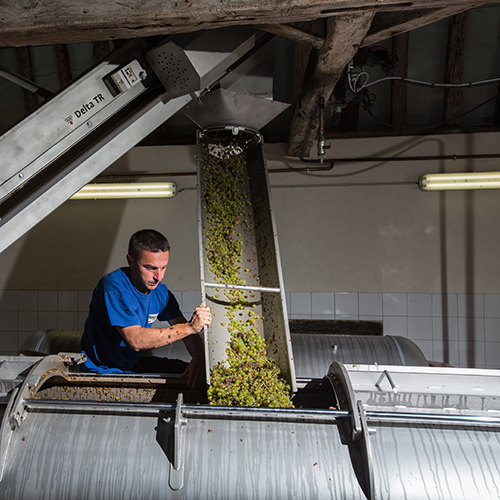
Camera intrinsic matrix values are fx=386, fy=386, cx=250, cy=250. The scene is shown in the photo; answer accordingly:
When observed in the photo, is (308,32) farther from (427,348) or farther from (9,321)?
(9,321)

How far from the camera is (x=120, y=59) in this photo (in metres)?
1.77

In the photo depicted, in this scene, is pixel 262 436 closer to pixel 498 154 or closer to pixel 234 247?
pixel 234 247

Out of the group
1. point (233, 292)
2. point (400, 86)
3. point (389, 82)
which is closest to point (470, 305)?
point (400, 86)

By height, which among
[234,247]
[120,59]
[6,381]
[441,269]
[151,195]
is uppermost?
[151,195]

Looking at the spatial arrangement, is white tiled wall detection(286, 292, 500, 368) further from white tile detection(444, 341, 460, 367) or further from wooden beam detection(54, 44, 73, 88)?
wooden beam detection(54, 44, 73, 88)

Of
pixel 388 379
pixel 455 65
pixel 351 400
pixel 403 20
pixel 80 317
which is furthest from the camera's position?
pixel 80 317

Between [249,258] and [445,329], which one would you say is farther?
[445,329]

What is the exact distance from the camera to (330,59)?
7.54 feet

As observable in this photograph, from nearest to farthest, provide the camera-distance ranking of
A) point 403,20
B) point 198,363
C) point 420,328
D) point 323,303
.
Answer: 1. point 403,20
2. point 198,363
3. point 420,328
4. point 323,303

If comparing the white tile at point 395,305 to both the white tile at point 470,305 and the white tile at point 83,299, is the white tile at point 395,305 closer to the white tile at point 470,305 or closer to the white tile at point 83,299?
the white tile at point 470,305

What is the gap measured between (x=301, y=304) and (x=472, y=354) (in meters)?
2.07

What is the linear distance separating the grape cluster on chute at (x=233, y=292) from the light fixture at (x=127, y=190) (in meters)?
1.94

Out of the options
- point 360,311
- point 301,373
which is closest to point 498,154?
point 360,311

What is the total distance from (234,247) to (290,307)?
2.32m
